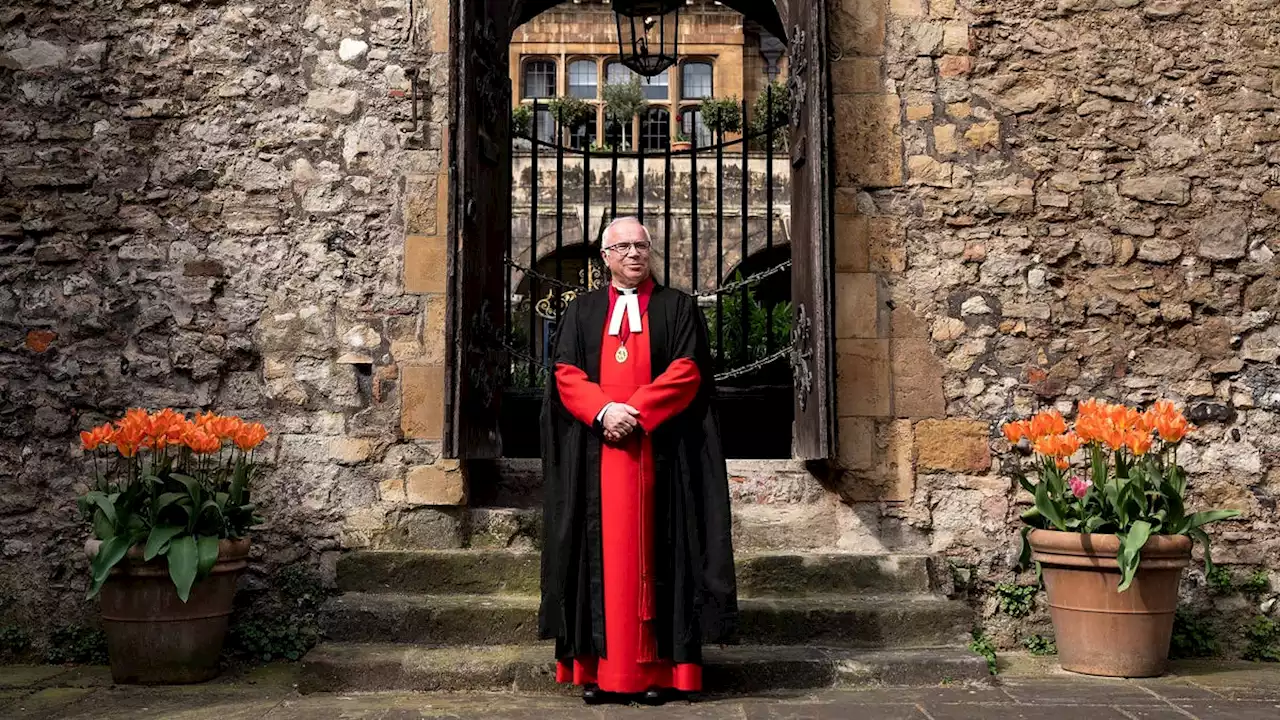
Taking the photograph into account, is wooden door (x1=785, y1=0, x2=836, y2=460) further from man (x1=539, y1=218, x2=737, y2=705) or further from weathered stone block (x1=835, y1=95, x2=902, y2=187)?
man (x1=539, y1=218, x2=737, y2=705)

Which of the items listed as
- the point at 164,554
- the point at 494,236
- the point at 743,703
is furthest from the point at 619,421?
the point at 164,554

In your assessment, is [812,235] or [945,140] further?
[945,140]

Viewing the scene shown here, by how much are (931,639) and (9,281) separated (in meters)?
4.23

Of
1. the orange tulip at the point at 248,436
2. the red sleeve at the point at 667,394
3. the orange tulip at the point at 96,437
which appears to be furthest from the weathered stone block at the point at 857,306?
the orange tulip at the point at 96,437

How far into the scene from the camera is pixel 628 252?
4.23 m

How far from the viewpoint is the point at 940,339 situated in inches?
210

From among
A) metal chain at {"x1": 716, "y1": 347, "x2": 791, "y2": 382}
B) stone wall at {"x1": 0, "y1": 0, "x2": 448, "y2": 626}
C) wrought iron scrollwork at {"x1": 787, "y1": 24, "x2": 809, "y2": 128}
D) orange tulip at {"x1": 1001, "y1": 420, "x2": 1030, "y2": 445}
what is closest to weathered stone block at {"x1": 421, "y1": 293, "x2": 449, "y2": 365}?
stone wall at {"x1": 0, "y1": 0, "x2": 448, "y2": 626}

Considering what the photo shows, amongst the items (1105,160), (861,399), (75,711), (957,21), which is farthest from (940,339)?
(75,711)

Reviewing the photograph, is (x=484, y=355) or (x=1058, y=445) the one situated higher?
(x=484, y=355)

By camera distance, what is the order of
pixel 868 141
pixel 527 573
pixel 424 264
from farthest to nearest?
pixel 868 141 < pixel 424 264 < pixel 527 573

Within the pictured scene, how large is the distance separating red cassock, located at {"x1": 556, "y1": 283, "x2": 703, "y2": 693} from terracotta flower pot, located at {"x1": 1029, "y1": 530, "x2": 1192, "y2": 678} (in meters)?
1.53

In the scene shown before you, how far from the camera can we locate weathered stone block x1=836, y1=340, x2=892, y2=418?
5301mm

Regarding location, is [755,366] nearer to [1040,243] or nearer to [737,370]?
[737,370]

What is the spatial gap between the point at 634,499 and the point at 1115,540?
6.03 ft
